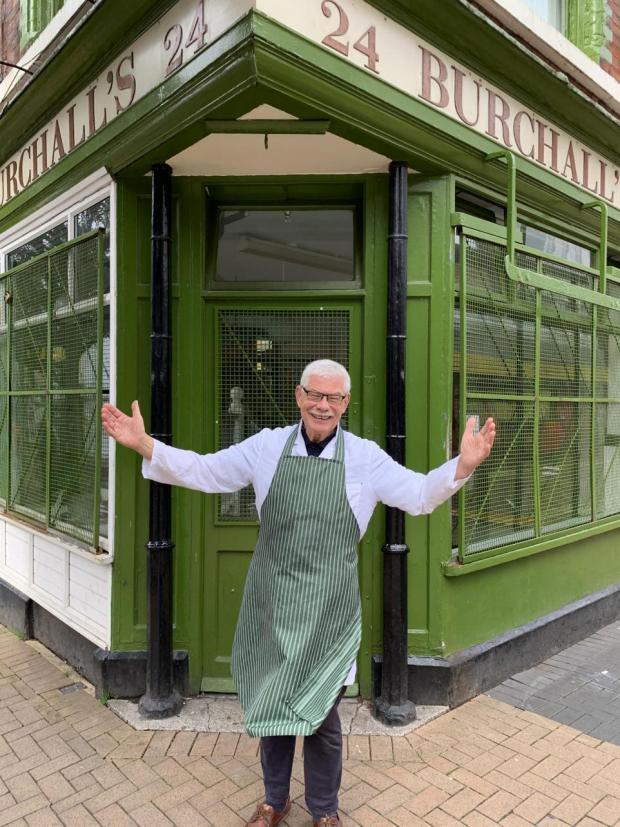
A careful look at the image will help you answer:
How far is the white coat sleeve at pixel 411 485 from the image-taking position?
7.51ft

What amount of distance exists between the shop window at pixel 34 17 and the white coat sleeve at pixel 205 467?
14.1ft

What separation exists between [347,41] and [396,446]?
81.6 inches

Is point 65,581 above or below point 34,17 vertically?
below

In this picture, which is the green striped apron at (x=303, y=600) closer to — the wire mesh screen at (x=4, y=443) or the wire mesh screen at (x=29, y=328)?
the wire mesh screen at (x=29, y=328)

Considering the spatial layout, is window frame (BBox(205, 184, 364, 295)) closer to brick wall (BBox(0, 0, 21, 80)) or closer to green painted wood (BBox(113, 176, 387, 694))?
green painted wood (BBox(113, 176, 387, 694))

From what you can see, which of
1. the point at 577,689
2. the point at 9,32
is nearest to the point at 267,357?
the point at 577,689

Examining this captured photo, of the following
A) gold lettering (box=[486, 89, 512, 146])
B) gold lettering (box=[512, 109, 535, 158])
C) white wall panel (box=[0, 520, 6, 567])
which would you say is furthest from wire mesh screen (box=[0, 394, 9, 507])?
gold lettering (box=[512, 109, 535, 158])

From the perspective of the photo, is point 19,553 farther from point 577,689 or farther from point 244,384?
point 577,689

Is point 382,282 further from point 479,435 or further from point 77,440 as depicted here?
point 77,440

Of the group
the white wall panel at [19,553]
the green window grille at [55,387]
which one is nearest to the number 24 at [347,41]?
the green window grille at [55,387]

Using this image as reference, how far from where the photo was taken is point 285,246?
3586 mm

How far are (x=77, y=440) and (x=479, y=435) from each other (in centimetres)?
273

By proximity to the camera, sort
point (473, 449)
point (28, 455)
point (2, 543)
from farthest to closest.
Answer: point (2, 543), point (28, 455), point (473, 449)

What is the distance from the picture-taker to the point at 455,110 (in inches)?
132
